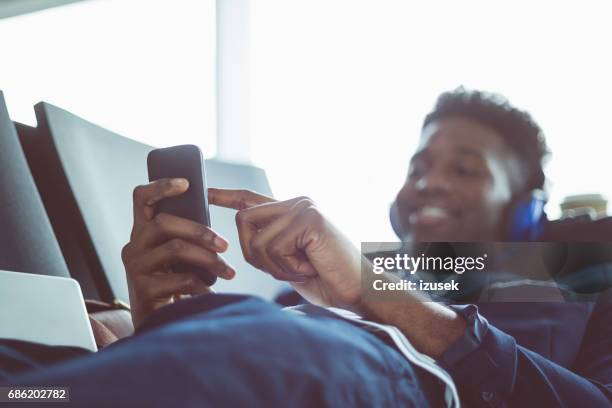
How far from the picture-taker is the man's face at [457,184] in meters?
0.85

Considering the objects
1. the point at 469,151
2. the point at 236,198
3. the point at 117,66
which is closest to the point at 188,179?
the point at 236,198

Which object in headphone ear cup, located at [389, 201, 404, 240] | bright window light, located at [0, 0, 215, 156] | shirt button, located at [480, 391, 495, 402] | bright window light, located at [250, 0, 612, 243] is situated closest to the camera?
shirt button, located at [480, 391, 495, 402]

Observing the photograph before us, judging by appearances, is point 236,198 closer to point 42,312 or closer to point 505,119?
point 42,312

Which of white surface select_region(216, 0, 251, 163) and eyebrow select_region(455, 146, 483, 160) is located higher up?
white surface select_region(216, 0, 251, 163)

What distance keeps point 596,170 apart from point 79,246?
0.81m

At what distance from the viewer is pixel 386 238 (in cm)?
70

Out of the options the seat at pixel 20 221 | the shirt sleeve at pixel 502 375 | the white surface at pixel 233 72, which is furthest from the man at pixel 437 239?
the white surface at pixel 233 72

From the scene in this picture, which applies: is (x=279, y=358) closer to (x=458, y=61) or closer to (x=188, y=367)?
(x=188, y=367)

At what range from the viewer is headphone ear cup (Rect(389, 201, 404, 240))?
800 mm

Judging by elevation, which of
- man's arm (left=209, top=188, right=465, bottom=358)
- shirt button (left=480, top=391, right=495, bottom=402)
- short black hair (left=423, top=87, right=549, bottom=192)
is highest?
short black hair (left=423, top=87, right=549, bottom=192)

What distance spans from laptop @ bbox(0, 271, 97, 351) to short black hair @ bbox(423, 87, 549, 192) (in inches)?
25.4

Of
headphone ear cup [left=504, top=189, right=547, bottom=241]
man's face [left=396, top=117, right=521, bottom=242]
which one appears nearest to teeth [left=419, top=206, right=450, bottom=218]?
man's face [left=396, top=117, right=521, bottom=242]

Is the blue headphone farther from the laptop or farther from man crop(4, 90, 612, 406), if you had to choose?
the laptop

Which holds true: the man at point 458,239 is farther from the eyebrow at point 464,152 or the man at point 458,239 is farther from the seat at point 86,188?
the seat at point 86,188
